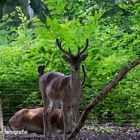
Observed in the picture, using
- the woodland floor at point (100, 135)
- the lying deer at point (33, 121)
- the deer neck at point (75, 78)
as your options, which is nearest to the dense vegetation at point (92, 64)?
the woodland floor at point (100, 135)

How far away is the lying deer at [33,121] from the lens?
8344 mm

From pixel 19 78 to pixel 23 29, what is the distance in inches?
76.5

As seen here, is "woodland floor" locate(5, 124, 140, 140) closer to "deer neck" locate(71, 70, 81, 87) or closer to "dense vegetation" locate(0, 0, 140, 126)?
"dense vegetation" locate(0, 0, 140, 126)

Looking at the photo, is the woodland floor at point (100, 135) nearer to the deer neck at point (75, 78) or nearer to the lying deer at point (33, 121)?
the lying deer at point (33, 121)

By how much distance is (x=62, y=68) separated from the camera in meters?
9.80

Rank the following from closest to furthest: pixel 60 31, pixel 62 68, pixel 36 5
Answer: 1. pixel 36 5
2. pixel 60 31
3. pixel 62 68

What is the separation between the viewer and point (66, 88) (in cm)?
712

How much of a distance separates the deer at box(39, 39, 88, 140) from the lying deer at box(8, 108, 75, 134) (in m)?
0.37

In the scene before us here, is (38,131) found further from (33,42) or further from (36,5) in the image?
(36,5)

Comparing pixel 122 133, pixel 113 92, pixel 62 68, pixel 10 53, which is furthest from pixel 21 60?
pixel 122 133

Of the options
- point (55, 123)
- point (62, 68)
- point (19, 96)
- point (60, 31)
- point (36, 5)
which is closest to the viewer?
point (36, 5)

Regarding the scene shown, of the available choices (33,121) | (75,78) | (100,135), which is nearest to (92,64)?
(33,121)

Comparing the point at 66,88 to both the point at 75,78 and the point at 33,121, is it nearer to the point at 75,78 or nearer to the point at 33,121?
→ the point at 75,78

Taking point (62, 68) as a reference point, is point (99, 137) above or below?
below
